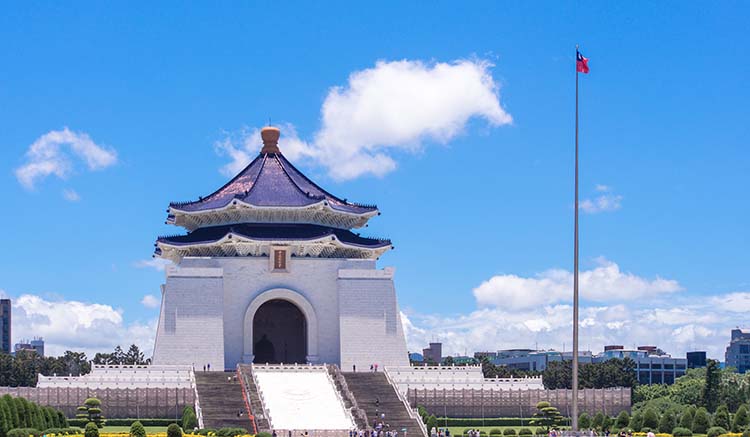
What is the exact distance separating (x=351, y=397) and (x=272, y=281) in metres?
13.4

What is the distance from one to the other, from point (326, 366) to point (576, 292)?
2545 centimetres

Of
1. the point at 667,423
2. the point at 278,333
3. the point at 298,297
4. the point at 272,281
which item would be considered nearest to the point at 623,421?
the point at 667,423

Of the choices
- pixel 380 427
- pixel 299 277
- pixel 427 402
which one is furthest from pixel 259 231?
pixel 380 427

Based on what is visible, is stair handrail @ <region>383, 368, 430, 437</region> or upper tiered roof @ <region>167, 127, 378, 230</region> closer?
stair handrail @ <region>383, 368, 430, 437</region>

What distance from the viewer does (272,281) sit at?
64.2 metres

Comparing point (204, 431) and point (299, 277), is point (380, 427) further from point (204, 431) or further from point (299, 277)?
point (299, 277)

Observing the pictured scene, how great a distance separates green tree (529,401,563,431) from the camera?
52406 millimetres

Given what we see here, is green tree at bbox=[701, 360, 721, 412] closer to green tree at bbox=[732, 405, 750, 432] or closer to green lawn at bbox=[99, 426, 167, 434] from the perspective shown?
green tree at bbox=[732, 405, 750, 432]

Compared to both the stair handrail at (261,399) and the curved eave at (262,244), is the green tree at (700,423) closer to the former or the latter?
the stair handrail at (261,399)

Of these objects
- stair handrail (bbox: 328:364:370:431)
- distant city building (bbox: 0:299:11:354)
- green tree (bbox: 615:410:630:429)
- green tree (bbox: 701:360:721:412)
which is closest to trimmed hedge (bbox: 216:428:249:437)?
stair handrail (bbox: 328:364:370:431)

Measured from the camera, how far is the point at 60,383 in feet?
171

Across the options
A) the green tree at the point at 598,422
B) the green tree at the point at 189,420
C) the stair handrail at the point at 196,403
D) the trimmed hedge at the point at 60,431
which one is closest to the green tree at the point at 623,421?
the green tree at the point at 598,422

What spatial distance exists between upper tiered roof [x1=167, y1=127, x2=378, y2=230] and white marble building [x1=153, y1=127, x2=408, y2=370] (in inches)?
2.7

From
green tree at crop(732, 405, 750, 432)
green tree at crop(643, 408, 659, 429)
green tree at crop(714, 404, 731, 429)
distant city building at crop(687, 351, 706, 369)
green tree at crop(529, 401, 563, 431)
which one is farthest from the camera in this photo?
distant city building at crop(687, 351, 706, 369)
